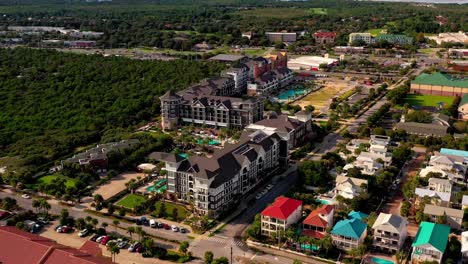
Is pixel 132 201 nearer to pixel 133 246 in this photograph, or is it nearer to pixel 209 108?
pixel 133 246

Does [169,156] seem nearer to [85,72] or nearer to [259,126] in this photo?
[259,126]

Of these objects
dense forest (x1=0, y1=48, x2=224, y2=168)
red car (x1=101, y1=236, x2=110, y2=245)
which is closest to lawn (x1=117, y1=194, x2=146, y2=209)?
red car (x1=101, y1=236, x2=110, y2=245)

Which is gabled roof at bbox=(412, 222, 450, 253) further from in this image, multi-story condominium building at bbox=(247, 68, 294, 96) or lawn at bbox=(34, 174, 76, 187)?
multi-story condominium building at bbox=(247, 68, 294, 96)

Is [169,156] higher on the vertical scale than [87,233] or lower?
higher

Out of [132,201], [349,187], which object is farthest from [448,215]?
[132,201]

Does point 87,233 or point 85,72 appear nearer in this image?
point 87,233

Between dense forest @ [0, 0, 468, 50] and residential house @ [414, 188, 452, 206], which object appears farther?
dense forest @ [0, 0, 468, 50]

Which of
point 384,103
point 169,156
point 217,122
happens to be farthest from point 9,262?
point 384,103

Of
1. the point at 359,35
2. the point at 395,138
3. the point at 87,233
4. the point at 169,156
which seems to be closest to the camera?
the point at 87,233

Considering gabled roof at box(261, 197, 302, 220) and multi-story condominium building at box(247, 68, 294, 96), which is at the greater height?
multi-story condominium building at box(247, 68, 294, 96)
